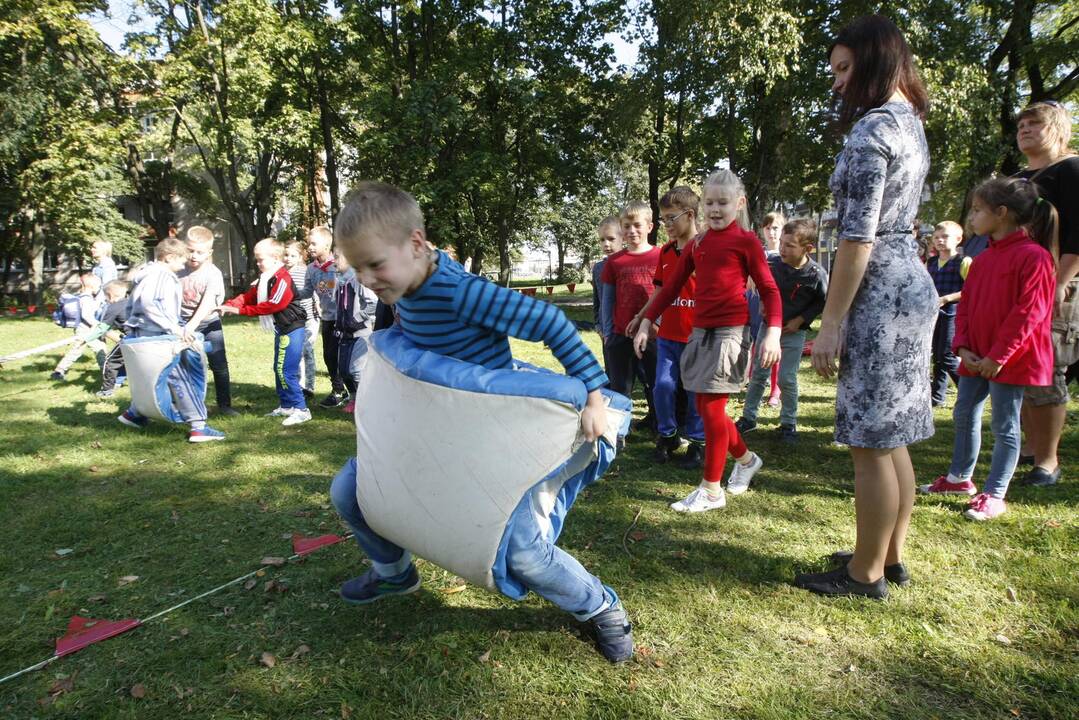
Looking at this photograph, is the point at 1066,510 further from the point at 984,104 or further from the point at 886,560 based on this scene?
the point at 984,104

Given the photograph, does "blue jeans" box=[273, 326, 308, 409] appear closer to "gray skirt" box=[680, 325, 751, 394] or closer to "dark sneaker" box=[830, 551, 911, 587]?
"gray skirt" box=[680, 325, 751, 394]

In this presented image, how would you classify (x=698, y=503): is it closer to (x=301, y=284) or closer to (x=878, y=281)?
(x=878, y=281)

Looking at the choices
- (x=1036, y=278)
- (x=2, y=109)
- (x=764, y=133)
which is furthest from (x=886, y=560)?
(x=2, y=109)

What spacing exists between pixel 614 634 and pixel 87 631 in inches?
93.3

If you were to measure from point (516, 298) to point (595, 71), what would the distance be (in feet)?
80.8

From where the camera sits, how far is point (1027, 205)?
12.6ft

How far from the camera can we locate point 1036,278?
3.70m

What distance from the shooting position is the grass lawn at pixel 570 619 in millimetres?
2510

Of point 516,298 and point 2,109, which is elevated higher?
point 2,109

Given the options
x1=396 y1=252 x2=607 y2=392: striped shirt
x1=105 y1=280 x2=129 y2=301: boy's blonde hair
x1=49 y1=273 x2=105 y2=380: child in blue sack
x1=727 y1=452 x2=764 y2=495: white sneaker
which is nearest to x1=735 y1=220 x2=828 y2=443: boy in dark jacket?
x1=727 y1=452 x2=764 y2=495: white sneaker

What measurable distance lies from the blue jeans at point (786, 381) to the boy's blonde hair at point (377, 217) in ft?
14.4

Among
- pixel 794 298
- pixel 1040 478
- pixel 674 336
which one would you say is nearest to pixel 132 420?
pixel 674 336

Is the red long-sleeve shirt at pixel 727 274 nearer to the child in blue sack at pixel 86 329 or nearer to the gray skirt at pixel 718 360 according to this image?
the gray skirt at pixel 718 360

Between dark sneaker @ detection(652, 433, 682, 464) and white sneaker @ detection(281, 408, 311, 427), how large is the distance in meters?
3.75
